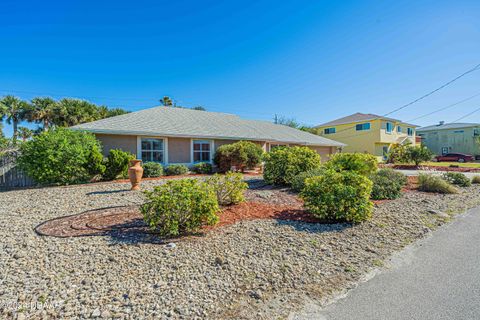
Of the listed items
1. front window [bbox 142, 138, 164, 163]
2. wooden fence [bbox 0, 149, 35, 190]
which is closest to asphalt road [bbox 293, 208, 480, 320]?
front window [bbox 142, 138, 164, 163]

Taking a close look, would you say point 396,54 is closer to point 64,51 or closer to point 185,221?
point 185,221

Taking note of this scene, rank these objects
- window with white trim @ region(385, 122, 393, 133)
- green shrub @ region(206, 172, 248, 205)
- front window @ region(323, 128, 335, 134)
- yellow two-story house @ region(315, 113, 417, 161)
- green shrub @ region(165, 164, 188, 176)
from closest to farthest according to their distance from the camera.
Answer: green shrub @ region(206, 172, 248, 205)
green shrub @ region(165, 164, 188, 176)
yellow two-story house @ region(315, 113, 417, 161)
window with white trim @ region(385, 122, 393, 133)
front window @ region(323, 128, 335, 134)

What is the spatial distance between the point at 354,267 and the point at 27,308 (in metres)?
3.92

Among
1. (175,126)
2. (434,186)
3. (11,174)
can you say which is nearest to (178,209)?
(434,186)

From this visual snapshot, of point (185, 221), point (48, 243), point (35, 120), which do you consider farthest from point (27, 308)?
point (35, 120)

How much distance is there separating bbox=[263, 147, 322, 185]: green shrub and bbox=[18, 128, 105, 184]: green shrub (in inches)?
301

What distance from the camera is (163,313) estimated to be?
2092mm

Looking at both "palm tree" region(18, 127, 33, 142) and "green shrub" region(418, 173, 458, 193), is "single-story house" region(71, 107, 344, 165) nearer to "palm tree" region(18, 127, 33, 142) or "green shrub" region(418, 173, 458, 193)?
"green shrub" region(418, 173, 458, 193)

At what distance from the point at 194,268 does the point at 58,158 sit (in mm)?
9182

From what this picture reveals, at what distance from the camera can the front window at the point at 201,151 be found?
14258 millimetres

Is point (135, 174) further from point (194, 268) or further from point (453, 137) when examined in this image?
point (453, 137)

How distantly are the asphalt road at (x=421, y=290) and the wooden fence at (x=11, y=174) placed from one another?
41.4 feet

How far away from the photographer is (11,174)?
30.7 feet

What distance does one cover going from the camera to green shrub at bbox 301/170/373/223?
4.62 meters
